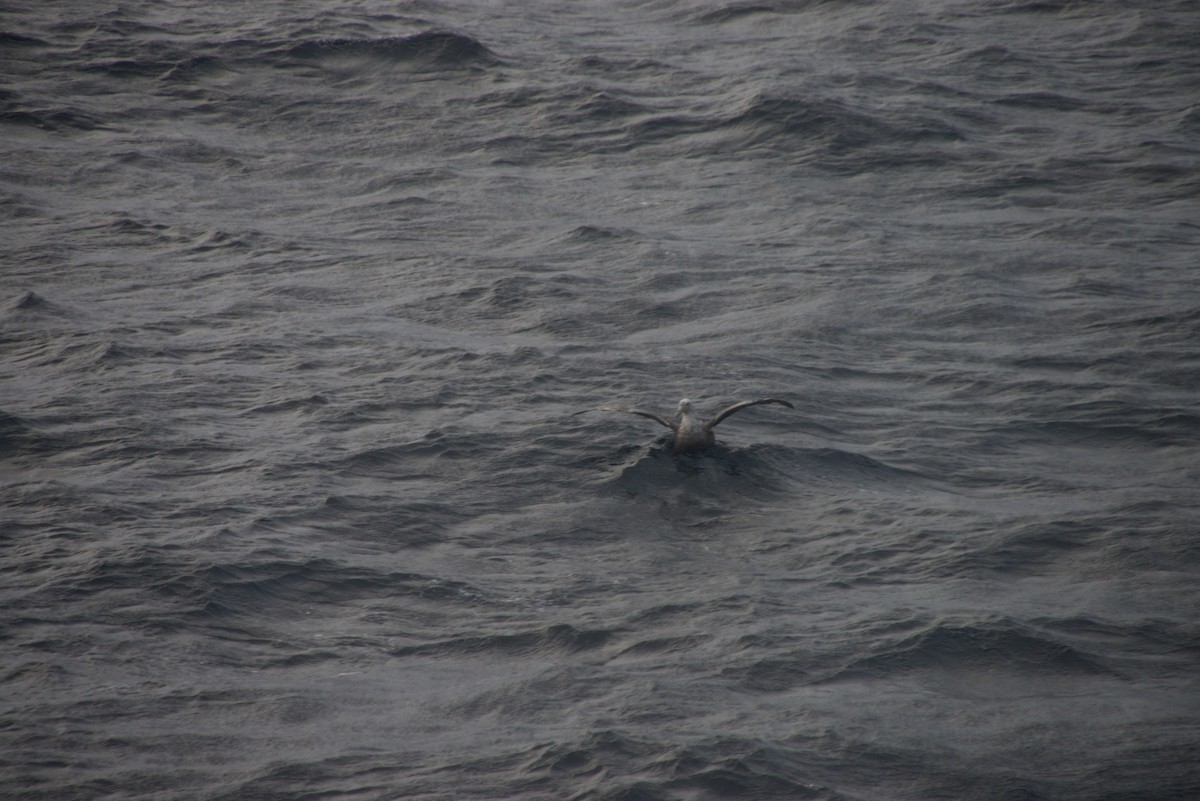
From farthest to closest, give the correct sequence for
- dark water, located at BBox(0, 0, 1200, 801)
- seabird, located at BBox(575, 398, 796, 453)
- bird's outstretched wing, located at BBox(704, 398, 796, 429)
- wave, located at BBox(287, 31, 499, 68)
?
wave, located at BBox(287, 31, 499, 68), seabird, located at BBox(575, 398, 796, 453), bird's outstretched wing, located at BBox(704, 398, 796, 429), dark water, located at BBox(0, 0, 1200, 801)

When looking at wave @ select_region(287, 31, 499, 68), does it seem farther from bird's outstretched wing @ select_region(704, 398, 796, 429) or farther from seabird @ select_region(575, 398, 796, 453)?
bird's outstretched wing @ select_region(704, 398, 796, 429)

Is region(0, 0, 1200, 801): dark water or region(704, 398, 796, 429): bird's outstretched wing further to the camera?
region(704, 398, 796, 429): bird's outstretched wing

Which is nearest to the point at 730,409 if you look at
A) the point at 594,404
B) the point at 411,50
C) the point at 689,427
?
the point at 689,427

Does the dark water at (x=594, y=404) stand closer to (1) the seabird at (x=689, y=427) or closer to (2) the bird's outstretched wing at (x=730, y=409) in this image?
(1) the seabird at (x=689, y=427)

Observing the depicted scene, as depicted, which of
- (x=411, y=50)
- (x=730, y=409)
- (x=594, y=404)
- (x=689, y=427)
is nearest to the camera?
(x=730, y=409)

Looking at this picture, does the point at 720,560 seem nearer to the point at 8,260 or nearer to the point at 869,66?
the point at 8,260

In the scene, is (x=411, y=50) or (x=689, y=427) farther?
(x=411, y=50)

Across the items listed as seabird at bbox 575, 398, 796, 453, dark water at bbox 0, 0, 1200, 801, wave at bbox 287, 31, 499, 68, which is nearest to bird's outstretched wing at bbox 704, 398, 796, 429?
seabird at bbox 575, 398, 796, 453

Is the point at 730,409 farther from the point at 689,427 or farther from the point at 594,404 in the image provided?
the point at 594,404

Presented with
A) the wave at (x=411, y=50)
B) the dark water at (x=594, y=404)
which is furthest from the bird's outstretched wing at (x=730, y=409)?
the wave at (x=411, y=50)
